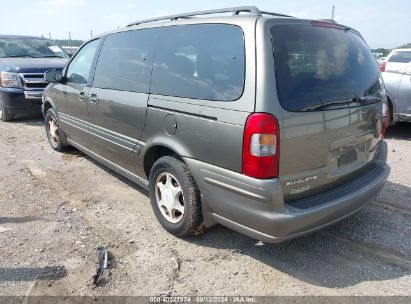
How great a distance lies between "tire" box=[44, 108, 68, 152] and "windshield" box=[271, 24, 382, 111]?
4.15 m

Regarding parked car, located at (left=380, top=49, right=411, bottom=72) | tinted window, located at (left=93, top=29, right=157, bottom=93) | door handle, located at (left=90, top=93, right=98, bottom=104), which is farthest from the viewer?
parked car, located at (left=380, top=49, right=411, bottom=72)

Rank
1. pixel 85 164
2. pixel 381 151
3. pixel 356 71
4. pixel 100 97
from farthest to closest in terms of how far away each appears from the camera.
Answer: pixel 85 164 → pixel 100 97 → pixel 381 151 → pixel 356 71

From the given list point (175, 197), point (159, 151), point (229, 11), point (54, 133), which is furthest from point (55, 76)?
point (229, 11)

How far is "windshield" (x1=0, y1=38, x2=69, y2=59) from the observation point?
923 centimetres

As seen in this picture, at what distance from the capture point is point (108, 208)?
413 centimetres

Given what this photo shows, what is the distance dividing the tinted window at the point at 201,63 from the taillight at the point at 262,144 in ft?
0.89

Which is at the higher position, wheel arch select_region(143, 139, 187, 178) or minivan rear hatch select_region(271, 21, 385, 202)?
minivan rear hatch select_region(271, 21, 385, 202)

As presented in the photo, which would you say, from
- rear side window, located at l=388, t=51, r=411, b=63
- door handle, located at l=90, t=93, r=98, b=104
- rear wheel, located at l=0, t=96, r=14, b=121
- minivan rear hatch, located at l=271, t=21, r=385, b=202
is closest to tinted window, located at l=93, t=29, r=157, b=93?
door handle, located at l=90, t=93, r=98, b=104

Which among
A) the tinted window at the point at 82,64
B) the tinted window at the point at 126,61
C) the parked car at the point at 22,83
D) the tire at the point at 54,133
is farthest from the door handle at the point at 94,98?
the parked car at the point at 22,83

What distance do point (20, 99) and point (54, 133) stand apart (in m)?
2.54

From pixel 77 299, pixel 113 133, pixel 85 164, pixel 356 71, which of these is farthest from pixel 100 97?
pixel 356 71

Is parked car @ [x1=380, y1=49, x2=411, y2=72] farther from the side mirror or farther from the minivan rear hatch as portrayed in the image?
the side mirror

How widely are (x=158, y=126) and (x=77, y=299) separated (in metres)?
1.54

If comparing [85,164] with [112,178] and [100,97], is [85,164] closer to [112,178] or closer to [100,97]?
[112,178]
